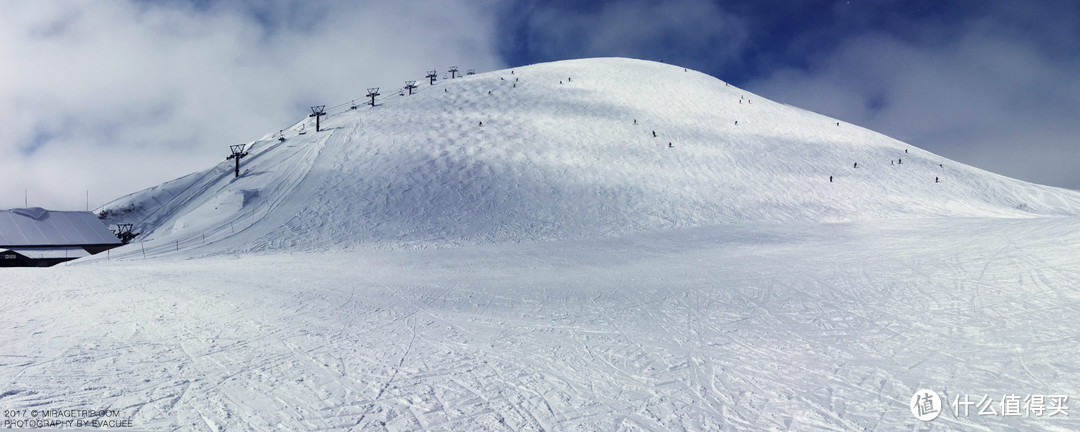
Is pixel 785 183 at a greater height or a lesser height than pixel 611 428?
greater

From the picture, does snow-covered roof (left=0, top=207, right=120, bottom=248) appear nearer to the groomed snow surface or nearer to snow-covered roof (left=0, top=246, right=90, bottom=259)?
snow-covered roof (left=0, top=246, right=90, bottom=259)

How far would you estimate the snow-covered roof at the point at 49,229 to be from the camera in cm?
3291

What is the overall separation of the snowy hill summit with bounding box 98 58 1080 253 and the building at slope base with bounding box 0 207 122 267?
6.72 ft

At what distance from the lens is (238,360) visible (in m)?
8.13

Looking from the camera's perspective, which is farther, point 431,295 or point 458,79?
point 458,79

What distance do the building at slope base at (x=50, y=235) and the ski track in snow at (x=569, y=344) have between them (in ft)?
→ 55.4

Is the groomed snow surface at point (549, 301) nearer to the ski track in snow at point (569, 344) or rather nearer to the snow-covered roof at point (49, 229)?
the ski track in snow at point (569, 344)

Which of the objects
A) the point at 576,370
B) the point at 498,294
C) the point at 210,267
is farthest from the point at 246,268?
the point at 576,370

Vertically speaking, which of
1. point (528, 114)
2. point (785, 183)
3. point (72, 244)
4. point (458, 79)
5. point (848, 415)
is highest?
point (458, 79)

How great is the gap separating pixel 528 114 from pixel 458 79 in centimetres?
1695

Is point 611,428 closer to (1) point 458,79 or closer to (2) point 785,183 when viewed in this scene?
(2) point 785,183

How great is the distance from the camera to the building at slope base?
31.5 m

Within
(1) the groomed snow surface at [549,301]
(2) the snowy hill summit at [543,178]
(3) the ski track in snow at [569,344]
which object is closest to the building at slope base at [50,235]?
(2) the snowy hill summit at [543,178]

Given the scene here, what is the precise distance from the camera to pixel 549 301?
13.8 metres
